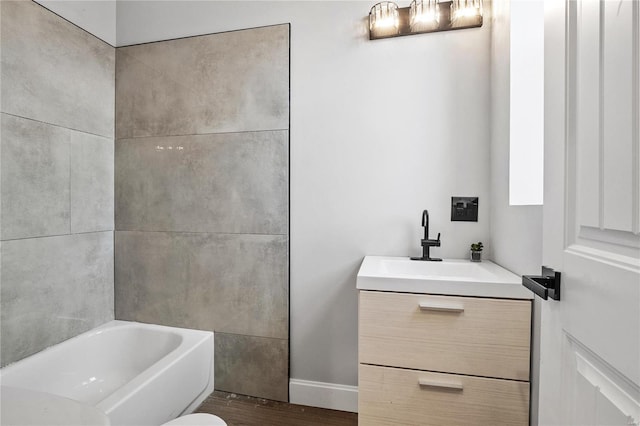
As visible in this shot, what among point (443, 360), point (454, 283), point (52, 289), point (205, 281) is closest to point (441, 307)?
point (454, 283)

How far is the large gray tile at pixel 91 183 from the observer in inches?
72.6

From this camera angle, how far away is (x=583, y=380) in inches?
21.3

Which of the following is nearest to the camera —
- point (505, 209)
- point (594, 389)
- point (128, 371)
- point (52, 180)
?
point (594, 389)

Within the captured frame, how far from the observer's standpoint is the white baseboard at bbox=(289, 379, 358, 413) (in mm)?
1748

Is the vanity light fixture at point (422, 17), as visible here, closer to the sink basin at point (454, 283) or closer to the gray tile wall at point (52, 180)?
the sink basin at point (454, 283)

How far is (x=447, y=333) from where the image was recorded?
118 cm

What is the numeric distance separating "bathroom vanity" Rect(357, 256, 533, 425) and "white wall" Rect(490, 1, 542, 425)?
7 cm

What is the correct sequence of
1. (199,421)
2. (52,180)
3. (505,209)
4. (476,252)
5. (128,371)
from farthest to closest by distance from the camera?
(128,371)
(52,180)
(476,252)
(505,209)
(199,421)

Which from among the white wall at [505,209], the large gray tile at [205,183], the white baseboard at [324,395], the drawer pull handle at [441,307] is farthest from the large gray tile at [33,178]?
the white wall at [505,209]

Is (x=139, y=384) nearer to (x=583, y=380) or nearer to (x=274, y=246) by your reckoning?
(x=274, y=246)

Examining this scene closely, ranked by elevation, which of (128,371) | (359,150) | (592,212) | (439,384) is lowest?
(128,371)

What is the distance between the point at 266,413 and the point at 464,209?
62.3 inches

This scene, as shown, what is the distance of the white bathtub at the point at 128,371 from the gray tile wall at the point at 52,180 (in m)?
0.12

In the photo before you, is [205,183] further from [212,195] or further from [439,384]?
[439,384]
